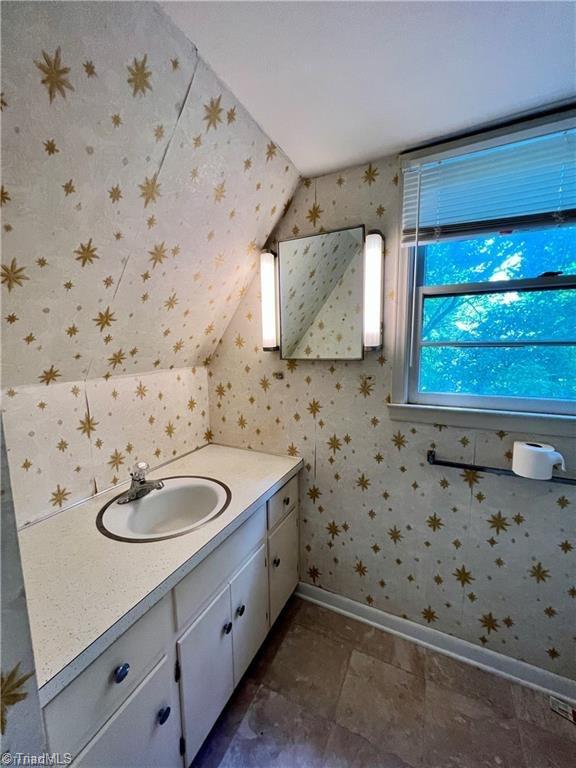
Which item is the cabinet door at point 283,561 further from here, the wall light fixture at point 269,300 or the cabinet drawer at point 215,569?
the wall light fixture at point 269,300

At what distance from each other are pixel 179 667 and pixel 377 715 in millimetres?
889

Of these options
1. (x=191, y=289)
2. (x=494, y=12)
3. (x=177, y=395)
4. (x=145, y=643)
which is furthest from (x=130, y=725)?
(x=494, y=12)

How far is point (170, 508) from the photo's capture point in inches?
56.9

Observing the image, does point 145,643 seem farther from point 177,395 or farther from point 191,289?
point 191,289

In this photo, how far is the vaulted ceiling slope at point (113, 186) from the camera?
0.69 meters

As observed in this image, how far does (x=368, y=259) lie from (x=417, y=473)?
1.01 metres

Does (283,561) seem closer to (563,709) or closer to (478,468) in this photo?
(478,468)

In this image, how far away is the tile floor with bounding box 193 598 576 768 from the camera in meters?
1.14

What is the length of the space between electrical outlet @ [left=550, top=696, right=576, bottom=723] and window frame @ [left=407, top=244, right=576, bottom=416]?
3.95ft

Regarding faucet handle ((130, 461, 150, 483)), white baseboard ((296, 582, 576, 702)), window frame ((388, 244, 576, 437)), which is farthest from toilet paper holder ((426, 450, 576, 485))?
faucet handle ((130, 461, 150, 483))

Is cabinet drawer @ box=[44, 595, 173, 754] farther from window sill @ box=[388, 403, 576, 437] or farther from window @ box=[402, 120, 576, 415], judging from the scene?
window @ box=[402, 120, 576, 415]

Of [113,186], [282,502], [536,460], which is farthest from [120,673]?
[536,460]

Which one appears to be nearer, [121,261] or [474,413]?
[121,261]

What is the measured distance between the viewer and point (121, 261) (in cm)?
108
